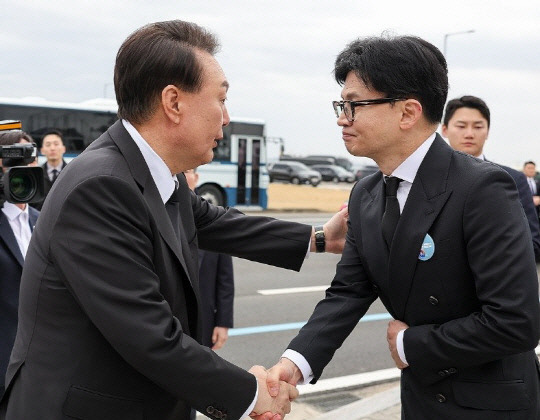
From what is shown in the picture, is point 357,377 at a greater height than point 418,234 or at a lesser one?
lesser

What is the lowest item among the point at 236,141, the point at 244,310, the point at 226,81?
the point at 244,310

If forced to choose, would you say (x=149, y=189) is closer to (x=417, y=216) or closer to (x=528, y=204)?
(x=417, y=216)

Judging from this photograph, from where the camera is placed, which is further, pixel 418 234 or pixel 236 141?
pixel 236 141

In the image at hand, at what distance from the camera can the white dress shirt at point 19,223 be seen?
3.56m

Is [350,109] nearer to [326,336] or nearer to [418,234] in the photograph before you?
[418,234]

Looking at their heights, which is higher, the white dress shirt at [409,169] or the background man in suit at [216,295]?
the white dress shirt at [409,169]

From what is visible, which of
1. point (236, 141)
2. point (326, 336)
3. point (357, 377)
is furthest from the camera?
point (236, 141)

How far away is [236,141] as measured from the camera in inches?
792

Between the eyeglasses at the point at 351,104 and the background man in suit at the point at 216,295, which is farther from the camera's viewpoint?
the background man in suit at the point at 216,295

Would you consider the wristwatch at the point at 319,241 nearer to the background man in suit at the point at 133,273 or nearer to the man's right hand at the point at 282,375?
the man's right hand at the point at 282,375

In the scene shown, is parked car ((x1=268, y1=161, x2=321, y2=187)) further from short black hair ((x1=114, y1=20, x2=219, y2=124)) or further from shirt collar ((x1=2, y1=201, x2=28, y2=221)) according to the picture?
short black hair ((x1=114, y1=20, x2=219, y2=124))

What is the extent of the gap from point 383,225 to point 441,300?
1.10ft

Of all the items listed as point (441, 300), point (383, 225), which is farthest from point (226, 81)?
point (441, 300)

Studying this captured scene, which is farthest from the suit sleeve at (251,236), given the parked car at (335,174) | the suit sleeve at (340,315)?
the parked car at (335,174)
